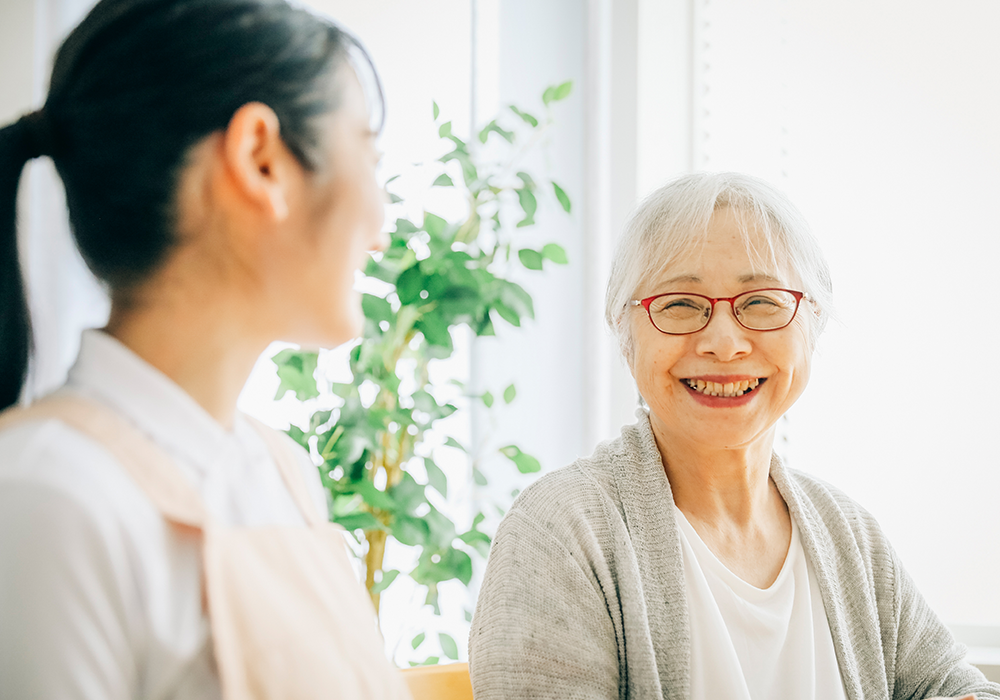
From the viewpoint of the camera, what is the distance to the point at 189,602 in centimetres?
37

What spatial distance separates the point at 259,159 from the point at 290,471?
8.6 inches

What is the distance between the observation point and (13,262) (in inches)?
15.2

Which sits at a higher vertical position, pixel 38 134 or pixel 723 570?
pixel 38 134

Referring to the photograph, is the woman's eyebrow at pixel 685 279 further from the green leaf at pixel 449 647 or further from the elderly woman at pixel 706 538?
the green leaf at pixel 449 647

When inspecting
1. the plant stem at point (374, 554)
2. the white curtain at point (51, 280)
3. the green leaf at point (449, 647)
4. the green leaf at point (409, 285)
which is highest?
the white curtain at point (51, 280)

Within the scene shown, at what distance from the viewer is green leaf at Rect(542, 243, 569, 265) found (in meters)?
1.76

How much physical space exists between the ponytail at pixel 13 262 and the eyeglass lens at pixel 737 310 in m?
0.95

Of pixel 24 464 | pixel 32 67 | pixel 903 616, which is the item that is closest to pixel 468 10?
pixel 32 67

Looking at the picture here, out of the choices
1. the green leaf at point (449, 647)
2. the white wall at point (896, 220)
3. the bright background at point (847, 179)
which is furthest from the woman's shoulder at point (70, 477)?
the white wall at point (896, 220)

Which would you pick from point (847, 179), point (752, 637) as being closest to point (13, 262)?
point (752, 637)

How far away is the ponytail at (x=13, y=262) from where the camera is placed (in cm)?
37

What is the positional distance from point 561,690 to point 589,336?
1355 millimetres

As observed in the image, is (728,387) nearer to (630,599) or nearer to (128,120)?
(630,599)

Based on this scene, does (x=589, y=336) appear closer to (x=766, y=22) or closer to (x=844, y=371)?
(x=844, y=371)
